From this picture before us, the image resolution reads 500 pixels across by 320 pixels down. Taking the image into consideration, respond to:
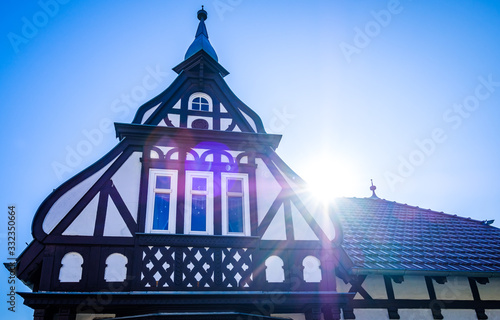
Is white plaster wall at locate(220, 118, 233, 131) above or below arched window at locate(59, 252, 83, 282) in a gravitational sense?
above

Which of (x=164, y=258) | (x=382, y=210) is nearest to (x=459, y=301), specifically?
(x=382, y=210)

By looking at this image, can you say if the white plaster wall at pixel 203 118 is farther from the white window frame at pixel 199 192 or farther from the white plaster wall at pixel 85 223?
the white plaster wall at pixel 85 223

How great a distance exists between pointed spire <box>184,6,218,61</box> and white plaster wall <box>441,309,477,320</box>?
967 centimetres

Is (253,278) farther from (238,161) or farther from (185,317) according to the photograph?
(238,161)

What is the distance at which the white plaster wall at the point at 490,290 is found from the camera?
10734 mm

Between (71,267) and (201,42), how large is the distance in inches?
312

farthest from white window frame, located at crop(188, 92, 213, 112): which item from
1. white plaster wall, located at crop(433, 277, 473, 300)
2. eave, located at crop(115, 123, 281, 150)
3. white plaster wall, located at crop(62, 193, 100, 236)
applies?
white plaster wall, located at crop(433, 277, 473, 300)

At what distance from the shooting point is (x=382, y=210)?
15609mm

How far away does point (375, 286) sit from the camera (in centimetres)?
1013

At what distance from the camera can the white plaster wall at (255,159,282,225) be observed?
32.9 ft

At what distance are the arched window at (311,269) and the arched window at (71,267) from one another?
16.7ft

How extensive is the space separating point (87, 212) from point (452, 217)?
43.7 ft

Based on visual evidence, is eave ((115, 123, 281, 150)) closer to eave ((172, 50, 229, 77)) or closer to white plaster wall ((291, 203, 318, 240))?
white plaster wall ((291, 203, 318, 240))

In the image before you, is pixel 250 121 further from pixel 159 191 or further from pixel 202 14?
pixel 202 14
